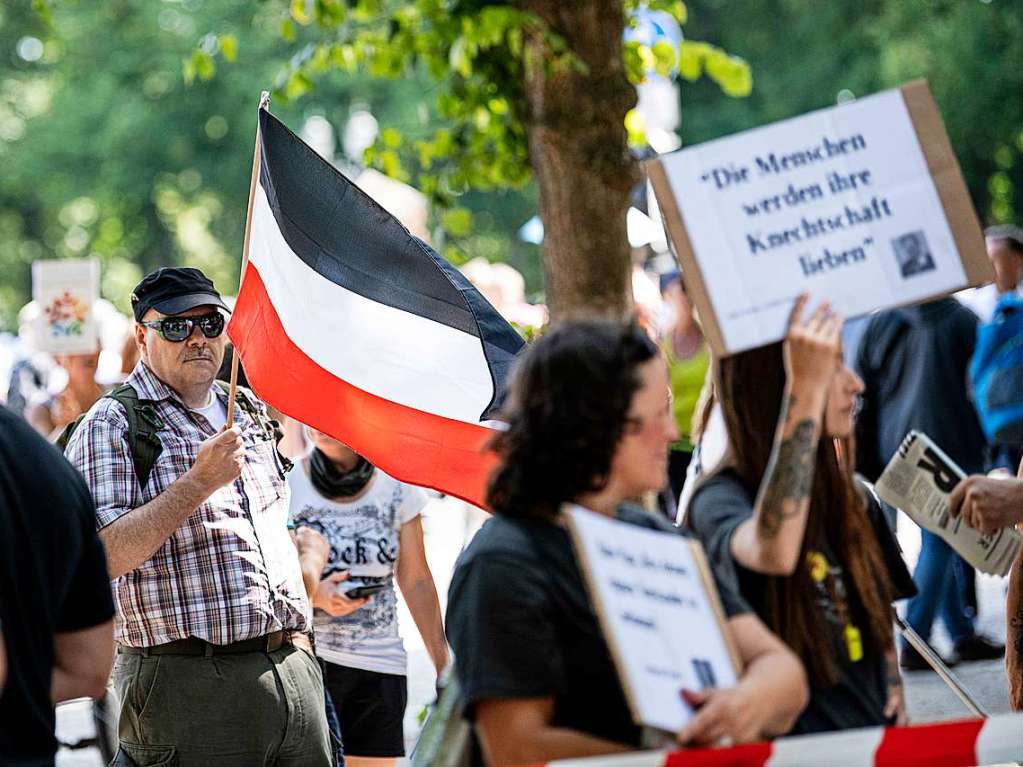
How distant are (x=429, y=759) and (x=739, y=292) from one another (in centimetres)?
102

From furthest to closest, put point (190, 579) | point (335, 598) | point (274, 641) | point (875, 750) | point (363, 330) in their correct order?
1. point (335, 598)
2. point (363, 330)
3. point (274, 641)
4. point (190, 579)
5. point (875, 750)

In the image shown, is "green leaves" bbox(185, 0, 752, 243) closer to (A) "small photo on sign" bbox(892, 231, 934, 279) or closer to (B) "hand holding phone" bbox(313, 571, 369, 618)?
(B) "hand holding phone" bbox(313, 571, 369, 618)

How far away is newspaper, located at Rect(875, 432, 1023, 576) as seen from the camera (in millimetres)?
4742

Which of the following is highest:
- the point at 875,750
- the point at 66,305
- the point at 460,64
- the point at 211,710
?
the point at 460,64

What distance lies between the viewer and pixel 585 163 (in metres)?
6.51

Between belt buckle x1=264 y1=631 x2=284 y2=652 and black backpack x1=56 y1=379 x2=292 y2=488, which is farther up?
black backpack x1=56 y1=379 x2=292 y2=488

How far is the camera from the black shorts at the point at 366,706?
5.79 meters

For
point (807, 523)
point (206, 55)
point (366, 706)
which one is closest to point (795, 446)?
point (807, 523)

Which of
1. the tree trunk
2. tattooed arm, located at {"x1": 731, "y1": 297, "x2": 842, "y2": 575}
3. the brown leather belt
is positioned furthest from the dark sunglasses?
tattooed arm, located at {"x1": 731, "y1": 297, "x2": 842, "y2": 575}

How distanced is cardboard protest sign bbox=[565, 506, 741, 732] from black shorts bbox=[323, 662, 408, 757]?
10.3 feet

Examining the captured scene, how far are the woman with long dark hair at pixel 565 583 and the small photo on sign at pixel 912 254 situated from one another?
1.74ft

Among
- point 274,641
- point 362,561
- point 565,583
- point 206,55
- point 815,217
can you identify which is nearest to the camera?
point 565,583

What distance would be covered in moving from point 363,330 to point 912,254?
2.48 meters

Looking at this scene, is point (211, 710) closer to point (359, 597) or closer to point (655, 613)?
point (359, 597)
